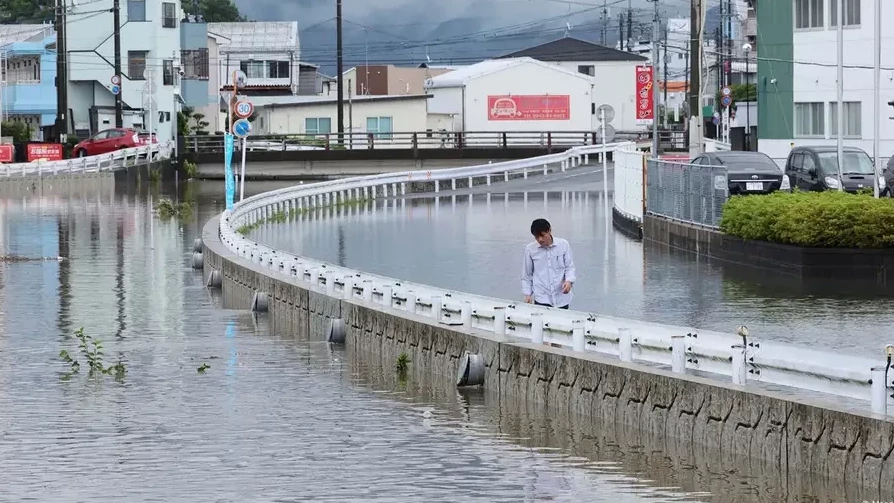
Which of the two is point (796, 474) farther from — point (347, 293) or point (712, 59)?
point (712, 59)

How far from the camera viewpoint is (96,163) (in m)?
57.1

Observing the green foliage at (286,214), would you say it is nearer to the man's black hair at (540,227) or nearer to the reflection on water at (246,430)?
the reflection on water at (246,430)

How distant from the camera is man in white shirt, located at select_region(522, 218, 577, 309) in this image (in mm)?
14648

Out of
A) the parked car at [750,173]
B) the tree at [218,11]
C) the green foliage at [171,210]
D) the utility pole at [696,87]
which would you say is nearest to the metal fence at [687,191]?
the parked car at [750,173]

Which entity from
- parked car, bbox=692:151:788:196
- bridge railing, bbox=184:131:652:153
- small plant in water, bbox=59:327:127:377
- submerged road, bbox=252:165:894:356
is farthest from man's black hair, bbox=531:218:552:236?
bridge railing, bbox=184:131:652:153

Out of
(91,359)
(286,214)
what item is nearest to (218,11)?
(286,214)

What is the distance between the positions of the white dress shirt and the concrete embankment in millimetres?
511

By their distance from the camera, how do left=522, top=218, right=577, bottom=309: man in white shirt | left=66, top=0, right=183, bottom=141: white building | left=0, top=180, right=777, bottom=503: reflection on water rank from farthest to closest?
left=66, top=0, right=183, bottom=141: white building < left=522, top=218, right=577, bottom=309: man in white shirt < left=0, top=180, right=777, bottom=503: reflection on water

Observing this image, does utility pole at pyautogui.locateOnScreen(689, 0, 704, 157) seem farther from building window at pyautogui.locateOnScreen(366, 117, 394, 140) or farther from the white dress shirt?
building window at pyautogui.locateOnScreen(366, 117, 394, 140)

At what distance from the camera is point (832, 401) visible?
38.4ft

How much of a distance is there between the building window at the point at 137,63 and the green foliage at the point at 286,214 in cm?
3339

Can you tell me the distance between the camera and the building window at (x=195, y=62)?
83062 millimetres

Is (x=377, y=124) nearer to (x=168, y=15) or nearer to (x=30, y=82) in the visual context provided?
(x=168, y=15)

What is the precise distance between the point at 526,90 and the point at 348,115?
32.0 ft
